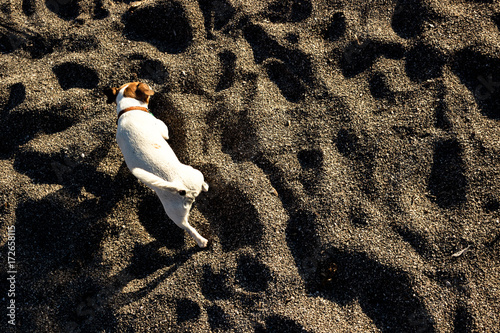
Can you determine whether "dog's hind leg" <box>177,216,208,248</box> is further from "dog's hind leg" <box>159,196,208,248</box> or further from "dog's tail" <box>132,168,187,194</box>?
"dog's tail" <box>132,168,187,194</box>

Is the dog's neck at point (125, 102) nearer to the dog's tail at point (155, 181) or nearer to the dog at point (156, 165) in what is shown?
the dog at point (156, 165)

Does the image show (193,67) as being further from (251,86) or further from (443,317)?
(443,317)

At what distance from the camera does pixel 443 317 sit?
264 centimetres

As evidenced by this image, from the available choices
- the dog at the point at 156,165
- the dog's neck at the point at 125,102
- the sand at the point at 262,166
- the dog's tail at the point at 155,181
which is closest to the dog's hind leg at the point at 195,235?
the dog at the point at 156,165

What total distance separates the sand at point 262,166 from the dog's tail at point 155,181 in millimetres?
716

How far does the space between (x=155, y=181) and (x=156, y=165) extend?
0.78 ft

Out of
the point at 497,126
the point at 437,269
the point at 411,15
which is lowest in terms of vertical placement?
the point at 437,269

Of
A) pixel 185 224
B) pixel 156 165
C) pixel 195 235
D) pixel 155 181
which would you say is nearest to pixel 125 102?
pixel 156 165

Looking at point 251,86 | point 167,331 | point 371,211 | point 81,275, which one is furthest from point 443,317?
point 81,275

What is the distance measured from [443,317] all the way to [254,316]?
5.35 feet

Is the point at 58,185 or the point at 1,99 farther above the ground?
the point at 1,99

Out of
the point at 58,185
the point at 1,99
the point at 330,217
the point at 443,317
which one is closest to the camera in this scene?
the point at 443,317

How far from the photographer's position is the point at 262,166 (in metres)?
3.10

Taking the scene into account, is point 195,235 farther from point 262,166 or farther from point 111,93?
point 111,93
